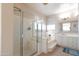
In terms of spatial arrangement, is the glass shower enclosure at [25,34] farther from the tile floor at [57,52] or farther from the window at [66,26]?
the window at [66,26]

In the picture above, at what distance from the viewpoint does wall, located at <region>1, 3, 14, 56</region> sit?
1083 mm

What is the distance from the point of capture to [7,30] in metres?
1.11

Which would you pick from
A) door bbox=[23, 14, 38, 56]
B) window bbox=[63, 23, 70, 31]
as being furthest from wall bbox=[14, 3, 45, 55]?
window bbox=[63, 23, 70, 31]

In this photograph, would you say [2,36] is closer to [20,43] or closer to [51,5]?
[20,43]

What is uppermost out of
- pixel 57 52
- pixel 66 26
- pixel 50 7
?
pixel 50 7

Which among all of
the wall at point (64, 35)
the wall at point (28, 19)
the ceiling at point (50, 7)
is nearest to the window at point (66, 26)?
the wall at point (64, 35)

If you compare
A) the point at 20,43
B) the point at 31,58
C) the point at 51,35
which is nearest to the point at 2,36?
the point at 20,43

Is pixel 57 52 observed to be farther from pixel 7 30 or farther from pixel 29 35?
pixel 7 30

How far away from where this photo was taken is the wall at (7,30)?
108cm

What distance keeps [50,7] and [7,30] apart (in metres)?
0.58

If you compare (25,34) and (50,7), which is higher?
(50,7)

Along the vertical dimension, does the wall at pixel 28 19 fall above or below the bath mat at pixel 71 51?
above

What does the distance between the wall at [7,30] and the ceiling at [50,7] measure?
0.84 feet

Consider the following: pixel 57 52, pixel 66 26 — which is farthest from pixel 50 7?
pixel 57 52
